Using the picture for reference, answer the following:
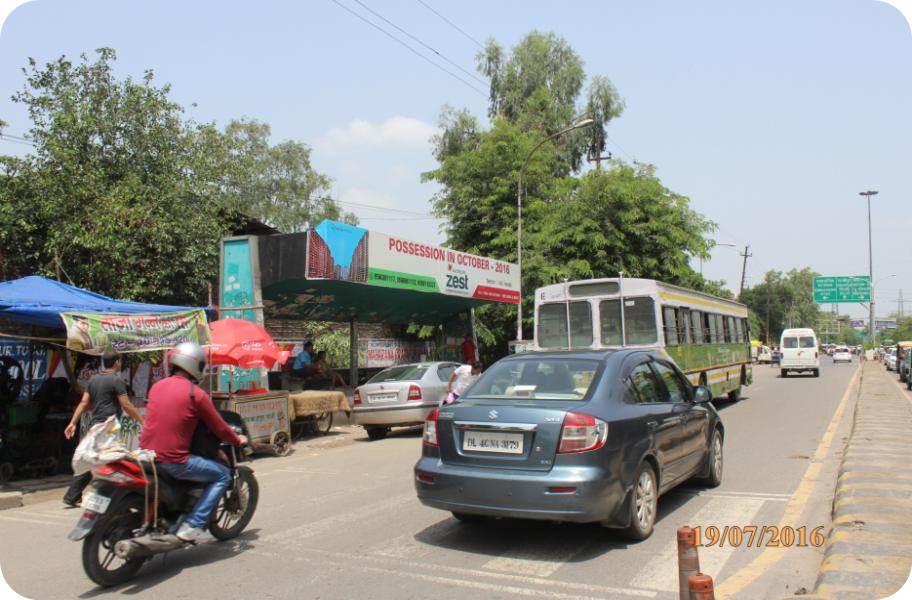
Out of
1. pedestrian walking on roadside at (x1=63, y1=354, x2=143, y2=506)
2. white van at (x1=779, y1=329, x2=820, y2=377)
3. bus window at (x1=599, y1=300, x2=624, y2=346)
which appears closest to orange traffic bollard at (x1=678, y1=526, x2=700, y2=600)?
pedestrian walking on roadside at (x1=63, y1=354, x2=143, y2=506)

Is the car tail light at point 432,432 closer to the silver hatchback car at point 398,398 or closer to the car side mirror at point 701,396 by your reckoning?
the car side mirror at point 701,396

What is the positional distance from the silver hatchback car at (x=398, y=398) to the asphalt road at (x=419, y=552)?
4500 mm

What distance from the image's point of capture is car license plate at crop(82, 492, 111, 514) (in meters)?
5.05

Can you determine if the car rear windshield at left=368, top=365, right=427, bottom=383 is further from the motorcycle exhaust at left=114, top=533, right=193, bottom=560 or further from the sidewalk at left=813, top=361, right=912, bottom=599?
the motorcycle exhaust at left=114, top=533, right=193, bottom=560

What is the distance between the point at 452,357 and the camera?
78.8 ft

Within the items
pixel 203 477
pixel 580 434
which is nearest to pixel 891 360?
pixel 580 434

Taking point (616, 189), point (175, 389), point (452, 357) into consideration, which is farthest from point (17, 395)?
point (616, 189)

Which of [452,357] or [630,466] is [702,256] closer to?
[452,357]

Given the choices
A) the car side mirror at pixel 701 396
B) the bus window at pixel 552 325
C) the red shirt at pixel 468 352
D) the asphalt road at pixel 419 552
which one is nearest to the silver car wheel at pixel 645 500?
the asphalt road at pixel 419 552

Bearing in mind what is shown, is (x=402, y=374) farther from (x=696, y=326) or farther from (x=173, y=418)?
(x=173, y=418)

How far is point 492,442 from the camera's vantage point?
5.75 meters

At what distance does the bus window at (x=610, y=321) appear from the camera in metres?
15.5

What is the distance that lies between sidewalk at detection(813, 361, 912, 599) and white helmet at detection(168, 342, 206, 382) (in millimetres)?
4564

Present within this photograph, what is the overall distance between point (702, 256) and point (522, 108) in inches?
532
